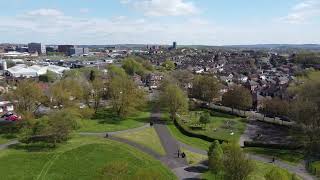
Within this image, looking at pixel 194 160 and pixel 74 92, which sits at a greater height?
pixel 74 92

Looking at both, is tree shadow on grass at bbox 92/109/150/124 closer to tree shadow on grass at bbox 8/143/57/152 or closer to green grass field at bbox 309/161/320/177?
tree shadow on grass at bbox 8/143/57/152

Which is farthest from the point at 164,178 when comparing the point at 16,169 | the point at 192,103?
the point at 192,103

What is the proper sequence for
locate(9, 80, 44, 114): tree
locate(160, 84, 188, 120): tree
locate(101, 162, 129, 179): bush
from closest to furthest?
locate(101, 162, 129, 179): bush, locate(9, 80, 44, 114): tree, locate(160, 84, 188, 120): tree

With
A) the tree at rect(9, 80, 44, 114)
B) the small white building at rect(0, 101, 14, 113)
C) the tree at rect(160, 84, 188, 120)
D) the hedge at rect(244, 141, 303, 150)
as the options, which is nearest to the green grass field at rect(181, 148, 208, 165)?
the hedge at rect(244, 141, 303, 150)

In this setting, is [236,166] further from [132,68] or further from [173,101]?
[132,68]

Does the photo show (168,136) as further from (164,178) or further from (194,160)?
(164,178)
